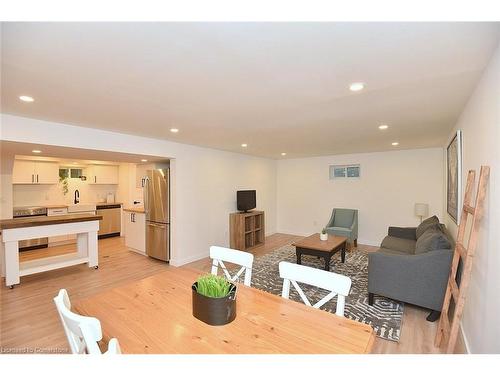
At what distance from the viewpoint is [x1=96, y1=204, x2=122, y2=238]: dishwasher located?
6.53m

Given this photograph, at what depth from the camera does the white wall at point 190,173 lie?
2898mm

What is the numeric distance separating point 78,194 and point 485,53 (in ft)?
26.6

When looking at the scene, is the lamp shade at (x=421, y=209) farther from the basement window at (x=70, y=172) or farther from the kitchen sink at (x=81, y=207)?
the basement window at (x=70, y=172)

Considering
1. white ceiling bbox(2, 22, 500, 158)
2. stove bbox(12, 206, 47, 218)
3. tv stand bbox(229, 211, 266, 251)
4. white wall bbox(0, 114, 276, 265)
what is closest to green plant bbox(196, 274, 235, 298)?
white ceiling bbox(2, 22, 500, 158)

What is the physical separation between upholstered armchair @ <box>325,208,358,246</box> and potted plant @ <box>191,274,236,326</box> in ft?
14.8

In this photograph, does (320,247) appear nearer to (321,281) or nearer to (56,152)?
(321,281)

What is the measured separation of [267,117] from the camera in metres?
2.87

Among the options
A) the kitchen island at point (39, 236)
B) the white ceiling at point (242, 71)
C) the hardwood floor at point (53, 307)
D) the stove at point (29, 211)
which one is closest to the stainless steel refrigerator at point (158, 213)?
the hardwood floor at point (53, 307)

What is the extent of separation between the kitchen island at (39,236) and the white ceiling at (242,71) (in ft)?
5.93

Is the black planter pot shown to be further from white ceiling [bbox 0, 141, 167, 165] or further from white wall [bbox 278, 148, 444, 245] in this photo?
white wall [bbox 278, 148, 444, 245]

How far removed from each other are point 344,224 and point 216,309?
17.4ft
